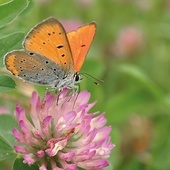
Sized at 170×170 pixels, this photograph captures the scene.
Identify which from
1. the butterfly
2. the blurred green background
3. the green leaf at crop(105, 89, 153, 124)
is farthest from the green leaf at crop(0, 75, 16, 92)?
the green leaf at crop(105, 89, 153, 124)

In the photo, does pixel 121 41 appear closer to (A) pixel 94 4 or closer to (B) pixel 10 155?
(A) pixel 94 4

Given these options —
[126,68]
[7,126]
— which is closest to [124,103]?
[126,68]

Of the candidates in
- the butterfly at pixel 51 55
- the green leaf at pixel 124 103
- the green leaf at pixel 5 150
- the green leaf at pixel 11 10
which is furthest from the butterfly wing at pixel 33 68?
the green leaf at pixel 124 103

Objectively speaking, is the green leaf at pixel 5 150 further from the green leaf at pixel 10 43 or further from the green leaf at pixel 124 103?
the green leaf at pixel 124 103

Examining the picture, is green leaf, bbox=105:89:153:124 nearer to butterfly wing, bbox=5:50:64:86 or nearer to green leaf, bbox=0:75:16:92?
butterfly wing, bbox=5:50:64:86

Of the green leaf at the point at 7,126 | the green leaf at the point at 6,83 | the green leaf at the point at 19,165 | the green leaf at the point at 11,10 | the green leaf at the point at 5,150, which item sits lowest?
the green leaf at the point at 19,165

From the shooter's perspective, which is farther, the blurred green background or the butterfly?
the blurred green background

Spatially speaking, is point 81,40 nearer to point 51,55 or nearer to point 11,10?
point 51,55
